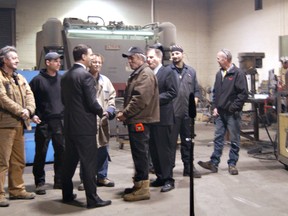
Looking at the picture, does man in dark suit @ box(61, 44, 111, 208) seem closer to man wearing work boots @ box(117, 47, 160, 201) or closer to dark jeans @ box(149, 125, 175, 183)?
man wearing work boots @ box(117, 47, 160, 201)

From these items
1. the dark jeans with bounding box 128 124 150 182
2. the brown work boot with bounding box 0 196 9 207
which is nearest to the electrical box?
the dark jeans with bounding box 128 124 150 182

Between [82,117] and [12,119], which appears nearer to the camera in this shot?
[82,117]

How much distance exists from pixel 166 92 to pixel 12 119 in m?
1.63

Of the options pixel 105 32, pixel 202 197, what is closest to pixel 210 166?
pixel 202 197

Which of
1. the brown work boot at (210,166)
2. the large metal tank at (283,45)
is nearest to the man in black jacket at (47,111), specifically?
the brown work boot at (210,166)

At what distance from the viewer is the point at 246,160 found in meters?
6.16

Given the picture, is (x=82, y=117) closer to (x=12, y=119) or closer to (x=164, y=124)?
(x=12, y=119)

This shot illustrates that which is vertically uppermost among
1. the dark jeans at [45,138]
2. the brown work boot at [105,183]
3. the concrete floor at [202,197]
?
the dark jeans at [45,138]

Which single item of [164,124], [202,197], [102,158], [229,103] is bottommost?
[202,197]

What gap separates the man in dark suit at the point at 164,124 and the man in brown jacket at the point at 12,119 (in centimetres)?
134

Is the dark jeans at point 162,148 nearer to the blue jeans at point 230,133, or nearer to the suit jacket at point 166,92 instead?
the suit jacket at point 166,92

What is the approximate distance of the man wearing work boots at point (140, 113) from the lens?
3988 millimetres

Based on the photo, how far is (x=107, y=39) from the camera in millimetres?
8438

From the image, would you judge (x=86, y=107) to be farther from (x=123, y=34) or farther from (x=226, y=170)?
(x=123, y=34)
